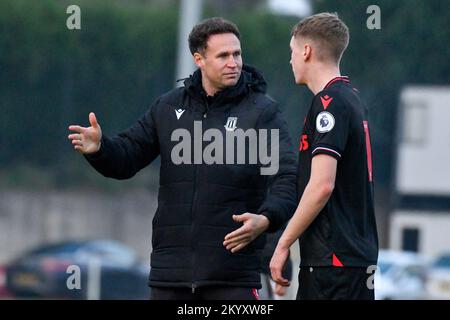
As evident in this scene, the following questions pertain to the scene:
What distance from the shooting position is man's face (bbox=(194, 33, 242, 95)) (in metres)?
6.75

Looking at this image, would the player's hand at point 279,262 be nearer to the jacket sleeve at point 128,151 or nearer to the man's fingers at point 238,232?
the man's fingers at point 238,232

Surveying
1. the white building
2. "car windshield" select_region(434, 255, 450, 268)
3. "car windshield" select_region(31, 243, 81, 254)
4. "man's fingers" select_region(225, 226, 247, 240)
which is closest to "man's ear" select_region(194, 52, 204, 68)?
"man's fingers" select_region(225, 226, 247, 240)

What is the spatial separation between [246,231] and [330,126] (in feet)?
2.23

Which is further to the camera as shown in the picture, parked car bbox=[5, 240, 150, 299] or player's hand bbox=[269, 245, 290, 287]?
parked car bbox=[5, 240, 150, 299]

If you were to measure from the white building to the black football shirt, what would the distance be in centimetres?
3484

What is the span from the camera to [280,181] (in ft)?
21.5

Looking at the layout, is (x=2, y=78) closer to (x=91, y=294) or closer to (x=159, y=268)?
(x=91, y=294)

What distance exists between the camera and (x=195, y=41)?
22.7ft

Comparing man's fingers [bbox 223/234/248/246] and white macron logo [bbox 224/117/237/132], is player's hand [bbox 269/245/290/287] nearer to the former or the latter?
man's fingers [bbox 223/234/248/246]

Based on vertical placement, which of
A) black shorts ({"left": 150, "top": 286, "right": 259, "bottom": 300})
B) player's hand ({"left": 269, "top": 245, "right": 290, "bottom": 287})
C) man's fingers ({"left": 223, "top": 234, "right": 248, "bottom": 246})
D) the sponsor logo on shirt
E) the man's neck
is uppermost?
the man's neck

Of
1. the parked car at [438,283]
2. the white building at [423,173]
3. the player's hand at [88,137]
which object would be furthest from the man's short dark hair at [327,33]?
the white building at [423,173]

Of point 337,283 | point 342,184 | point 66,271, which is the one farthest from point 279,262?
point 66,271

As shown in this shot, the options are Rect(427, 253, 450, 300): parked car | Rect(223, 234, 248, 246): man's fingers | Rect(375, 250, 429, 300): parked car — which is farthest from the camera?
Rect(427, 253, 450, 300): parked car

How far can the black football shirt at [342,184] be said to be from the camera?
6156 mm
